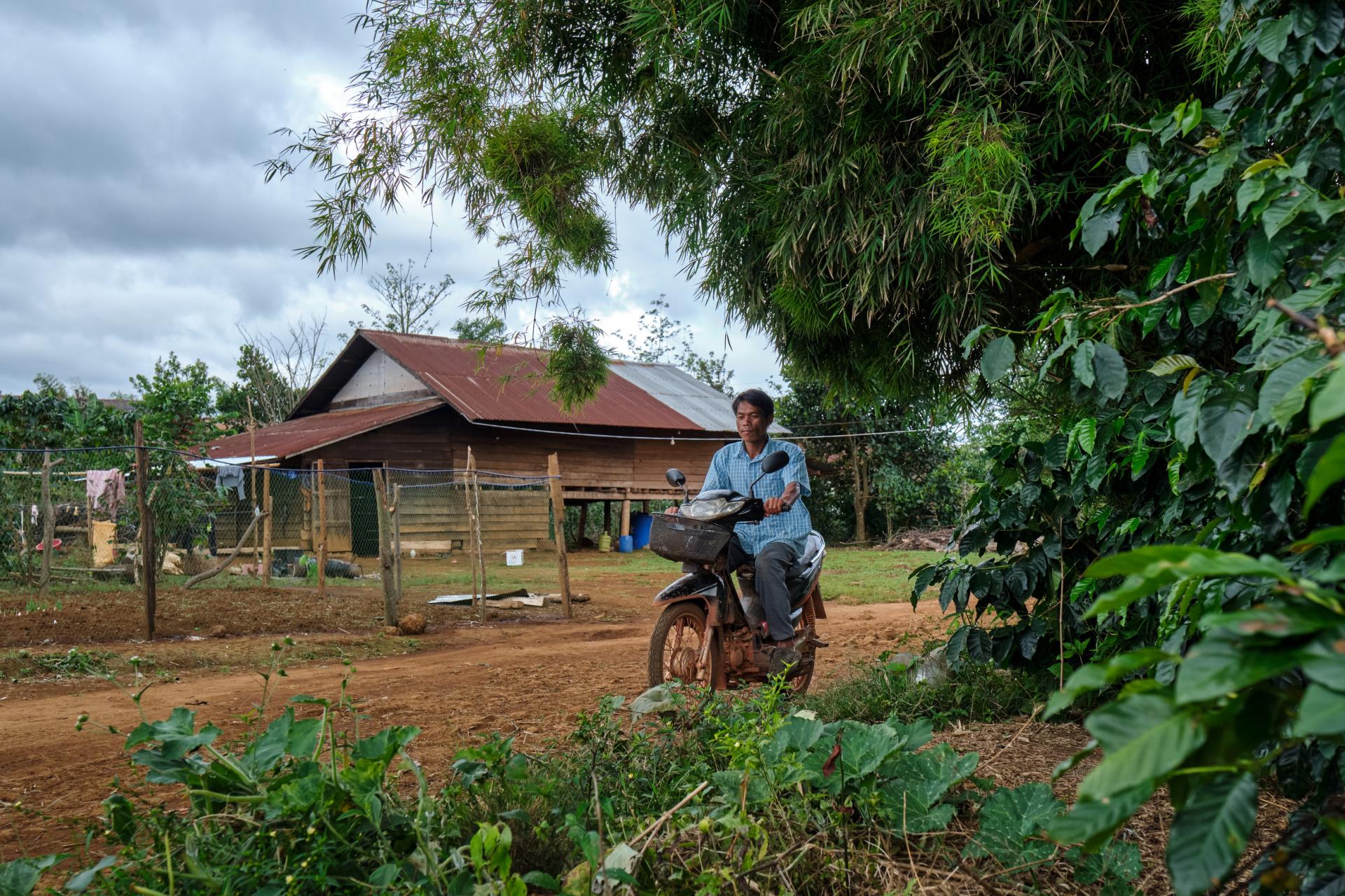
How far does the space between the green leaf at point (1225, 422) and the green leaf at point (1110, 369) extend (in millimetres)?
616

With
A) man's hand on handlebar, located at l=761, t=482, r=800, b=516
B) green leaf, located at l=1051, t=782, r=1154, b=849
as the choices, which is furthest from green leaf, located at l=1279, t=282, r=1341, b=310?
man's hand on handlebar, located at l=761, t=482, r=800, b=516

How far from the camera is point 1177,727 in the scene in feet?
3.05

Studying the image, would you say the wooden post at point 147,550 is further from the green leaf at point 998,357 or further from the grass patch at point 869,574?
the green leaf at point 998,357

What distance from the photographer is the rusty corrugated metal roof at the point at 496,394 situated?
2241 centimetres

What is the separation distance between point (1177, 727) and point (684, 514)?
4.38m

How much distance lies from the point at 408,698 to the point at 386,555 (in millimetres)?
4424

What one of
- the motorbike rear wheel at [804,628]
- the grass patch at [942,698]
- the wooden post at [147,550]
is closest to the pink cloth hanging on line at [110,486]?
the wooden post at [147,550]

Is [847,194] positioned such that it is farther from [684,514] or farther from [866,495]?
[866,495]

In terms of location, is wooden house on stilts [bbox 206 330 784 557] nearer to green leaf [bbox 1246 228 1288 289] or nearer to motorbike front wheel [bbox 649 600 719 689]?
motorbike front wheel [bbox 649 600 719 689]

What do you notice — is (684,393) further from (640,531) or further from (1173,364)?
(1173,364)

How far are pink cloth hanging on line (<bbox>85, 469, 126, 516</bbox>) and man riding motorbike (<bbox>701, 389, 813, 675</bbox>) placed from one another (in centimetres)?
1238

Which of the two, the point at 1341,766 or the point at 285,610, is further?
the point at 285,610

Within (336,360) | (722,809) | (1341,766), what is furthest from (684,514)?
(336,360)

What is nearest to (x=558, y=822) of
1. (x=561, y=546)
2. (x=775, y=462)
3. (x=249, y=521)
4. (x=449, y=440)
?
(x=775, y=462)
